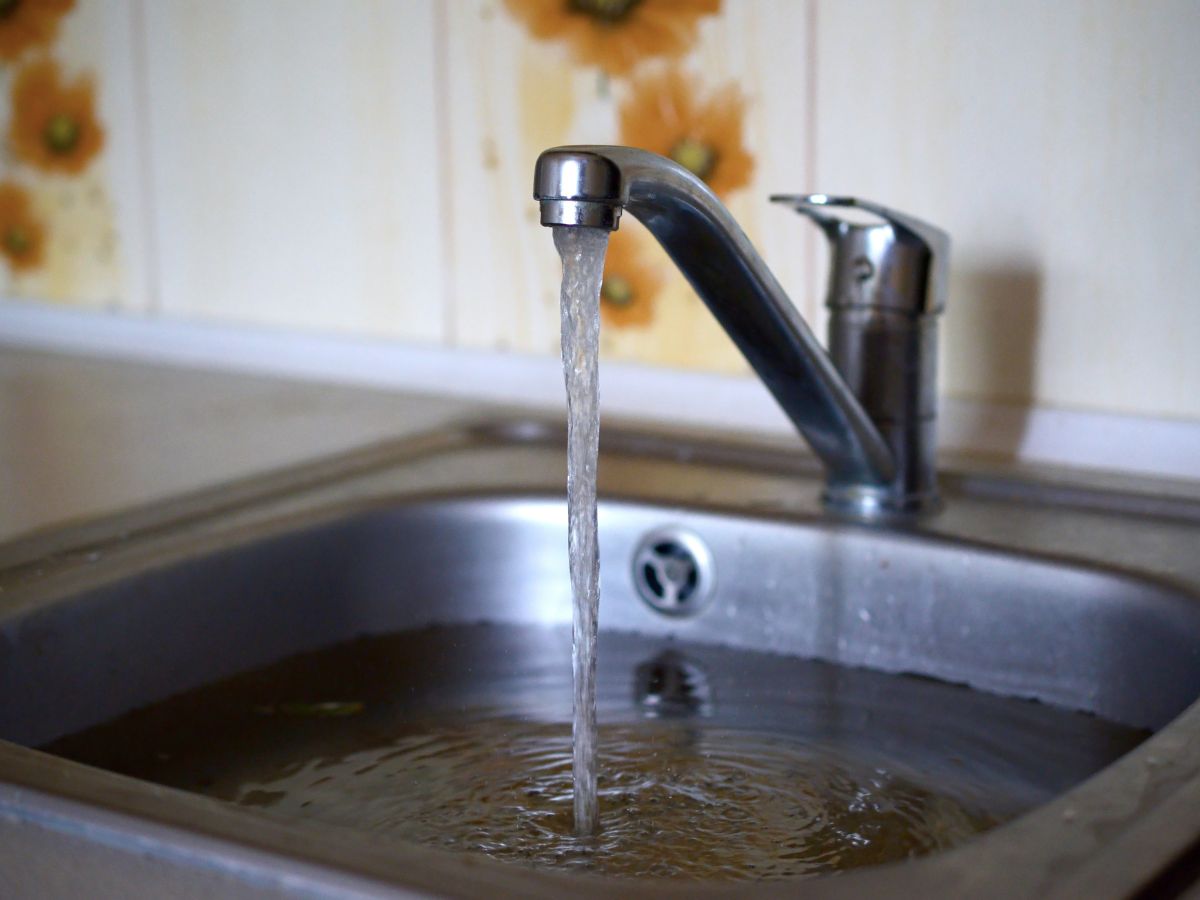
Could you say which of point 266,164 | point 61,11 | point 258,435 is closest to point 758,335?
point 258,435

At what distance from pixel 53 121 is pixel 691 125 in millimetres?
689

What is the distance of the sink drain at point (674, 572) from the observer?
2.77 feet

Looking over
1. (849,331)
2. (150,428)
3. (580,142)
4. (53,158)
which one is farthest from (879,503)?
(53,158)

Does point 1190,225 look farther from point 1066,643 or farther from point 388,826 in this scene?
point 388,826

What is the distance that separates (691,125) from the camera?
3.25ft

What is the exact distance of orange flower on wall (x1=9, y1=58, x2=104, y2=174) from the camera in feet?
4.42

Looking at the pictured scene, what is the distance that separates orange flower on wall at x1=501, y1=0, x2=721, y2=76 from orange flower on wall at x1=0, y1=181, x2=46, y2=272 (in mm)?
597

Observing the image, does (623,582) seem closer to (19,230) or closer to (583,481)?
(583,481)

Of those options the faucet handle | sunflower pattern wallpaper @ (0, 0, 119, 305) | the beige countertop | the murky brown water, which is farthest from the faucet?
sunflower pattern wallpaper @ (0, 0, 119, 305)

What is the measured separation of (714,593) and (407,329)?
0.45 m

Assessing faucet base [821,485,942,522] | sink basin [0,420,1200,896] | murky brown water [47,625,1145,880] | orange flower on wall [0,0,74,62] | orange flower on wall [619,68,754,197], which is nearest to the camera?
murky brown water [47,625,1145,880]

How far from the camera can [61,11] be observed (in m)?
1.34

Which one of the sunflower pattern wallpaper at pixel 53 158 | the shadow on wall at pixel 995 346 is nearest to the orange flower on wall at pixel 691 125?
the shadow on wall at pixel 995 346

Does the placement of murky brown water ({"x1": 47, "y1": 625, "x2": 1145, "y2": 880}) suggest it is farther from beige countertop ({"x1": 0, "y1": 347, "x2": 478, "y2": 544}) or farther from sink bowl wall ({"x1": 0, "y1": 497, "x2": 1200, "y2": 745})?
beige countertop ({"x1": 0, "y1": 347, "x2": 478, "y2": 544})
